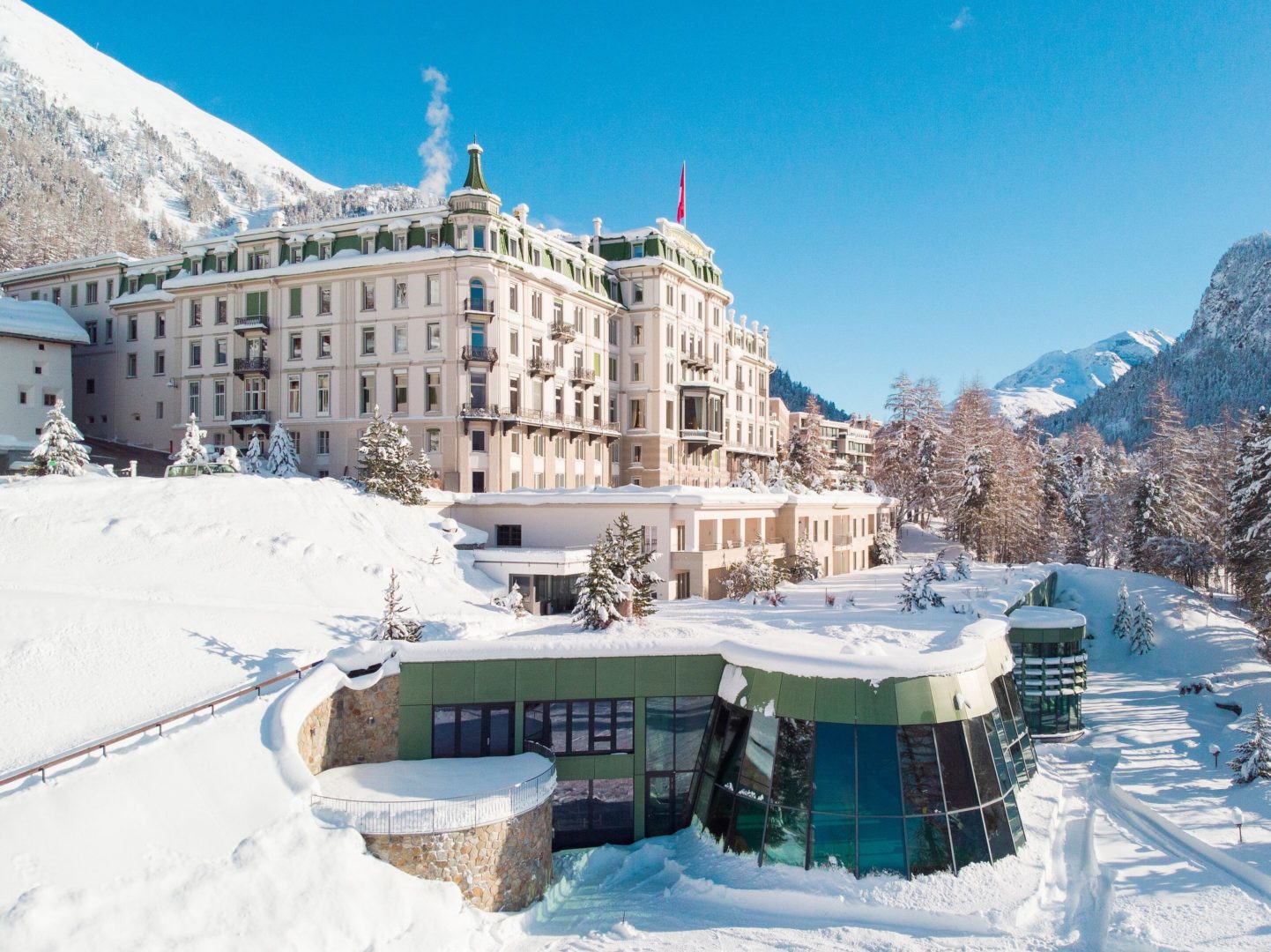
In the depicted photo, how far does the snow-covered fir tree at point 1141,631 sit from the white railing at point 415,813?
43.1m

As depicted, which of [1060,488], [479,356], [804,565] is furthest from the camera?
[1060,488]

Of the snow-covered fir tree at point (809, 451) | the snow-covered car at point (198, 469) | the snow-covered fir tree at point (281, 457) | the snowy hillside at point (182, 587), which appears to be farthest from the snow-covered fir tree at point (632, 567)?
the snow-covered fir tree at point (809, 451)

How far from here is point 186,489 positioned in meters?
33.3

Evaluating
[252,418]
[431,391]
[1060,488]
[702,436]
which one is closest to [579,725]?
[431,391]

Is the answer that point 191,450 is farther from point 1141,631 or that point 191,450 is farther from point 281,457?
point 1141,631

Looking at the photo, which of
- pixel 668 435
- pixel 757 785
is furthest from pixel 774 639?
pixel 668 435

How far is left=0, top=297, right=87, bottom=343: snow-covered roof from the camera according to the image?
5056 cm

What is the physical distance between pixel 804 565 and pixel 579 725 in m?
25.1

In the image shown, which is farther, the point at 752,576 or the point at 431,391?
the point at 431,391

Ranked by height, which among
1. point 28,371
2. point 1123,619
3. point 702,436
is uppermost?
point 28,371

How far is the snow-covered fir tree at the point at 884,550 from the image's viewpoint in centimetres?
6212

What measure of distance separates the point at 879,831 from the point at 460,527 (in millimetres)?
23982

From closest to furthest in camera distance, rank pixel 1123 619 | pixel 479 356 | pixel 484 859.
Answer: pixel 484 859 < pixel 479 356 < pixel 1123 619

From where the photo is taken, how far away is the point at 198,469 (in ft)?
129
